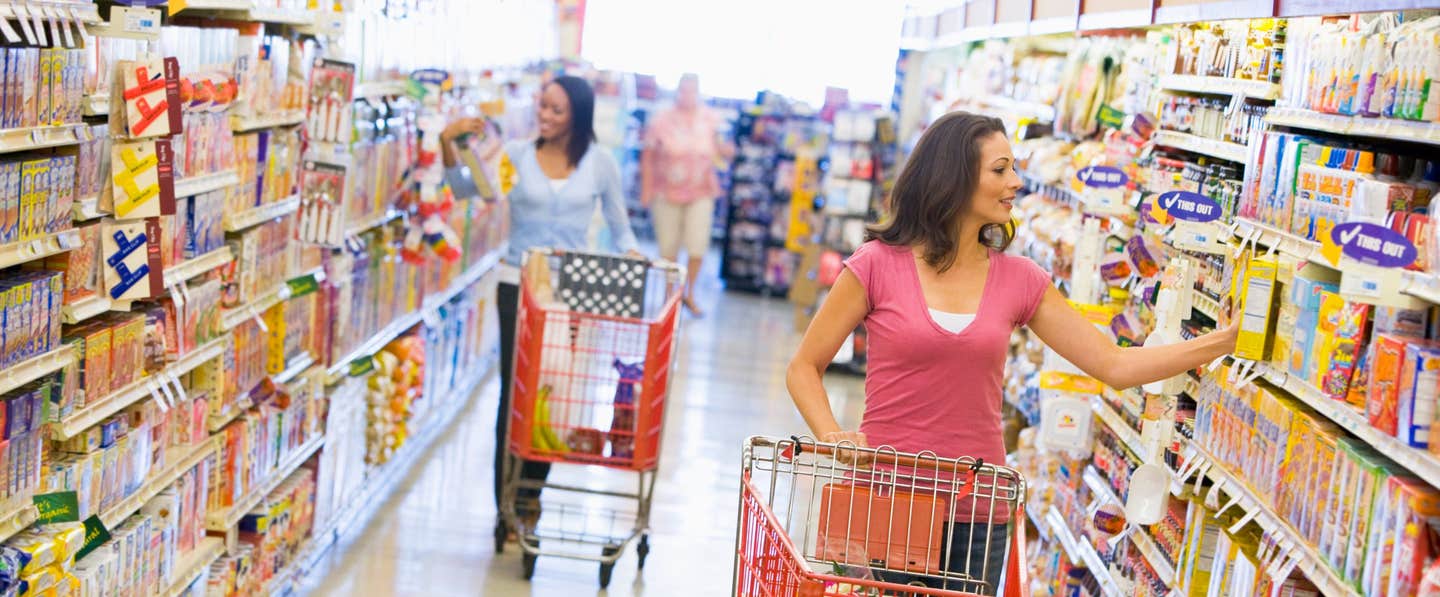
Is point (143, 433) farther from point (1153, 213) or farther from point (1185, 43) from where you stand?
point (1185, 43)

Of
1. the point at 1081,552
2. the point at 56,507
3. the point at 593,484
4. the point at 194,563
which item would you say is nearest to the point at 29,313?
the point at 56,507

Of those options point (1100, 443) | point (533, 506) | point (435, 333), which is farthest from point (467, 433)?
point (1100, 443)

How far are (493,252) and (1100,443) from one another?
5398 mm

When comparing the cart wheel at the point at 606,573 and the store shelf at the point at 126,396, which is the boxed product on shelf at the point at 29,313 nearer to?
the store shelf at the point at 126,396

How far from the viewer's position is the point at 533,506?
19.1ft

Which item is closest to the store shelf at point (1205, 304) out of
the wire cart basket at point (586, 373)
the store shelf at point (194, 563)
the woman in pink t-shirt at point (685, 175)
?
the wire cart basket at point (586, 373)

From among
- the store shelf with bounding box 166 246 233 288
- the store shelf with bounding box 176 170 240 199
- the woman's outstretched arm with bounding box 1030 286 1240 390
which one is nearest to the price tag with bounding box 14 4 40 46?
the store shelf with bounding box 176 170 240 199

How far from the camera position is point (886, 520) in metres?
3.08

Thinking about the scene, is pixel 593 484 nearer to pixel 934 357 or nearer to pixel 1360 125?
Result: pixel 934 357

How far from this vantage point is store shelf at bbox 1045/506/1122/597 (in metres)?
4.55

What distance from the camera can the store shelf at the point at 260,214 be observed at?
14.7 feet

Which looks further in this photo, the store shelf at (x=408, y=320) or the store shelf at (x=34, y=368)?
the store shelf at (x=408, y=320)

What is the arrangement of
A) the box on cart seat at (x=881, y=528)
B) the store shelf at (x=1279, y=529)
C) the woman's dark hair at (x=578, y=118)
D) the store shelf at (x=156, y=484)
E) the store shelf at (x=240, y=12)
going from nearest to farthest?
1. the store shelf at (x=1279, y=529)
2. the box on cart seat at (x=881, y=528)
3. the store shelf at (x=156, y=484)
4. the store shelf at (x=240, y=12)
5. the woman's dark hair at (x=578, y=118)

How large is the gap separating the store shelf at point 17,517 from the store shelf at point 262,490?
1337mm
